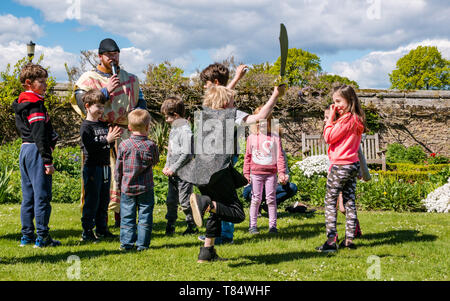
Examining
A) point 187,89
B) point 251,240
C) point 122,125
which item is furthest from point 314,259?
point 187,89

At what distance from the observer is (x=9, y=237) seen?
15.4 feet

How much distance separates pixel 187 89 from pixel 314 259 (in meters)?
8.98

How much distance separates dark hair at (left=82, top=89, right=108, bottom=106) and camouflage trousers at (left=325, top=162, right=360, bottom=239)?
2531 mm

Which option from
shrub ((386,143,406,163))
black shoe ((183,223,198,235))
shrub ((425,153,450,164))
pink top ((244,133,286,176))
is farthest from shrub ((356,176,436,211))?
shrub ((425,153,450,164))

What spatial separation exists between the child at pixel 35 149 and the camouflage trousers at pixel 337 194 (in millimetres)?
2808

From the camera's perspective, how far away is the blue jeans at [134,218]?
398cm

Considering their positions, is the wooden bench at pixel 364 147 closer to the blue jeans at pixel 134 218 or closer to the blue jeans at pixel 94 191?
the blue jeans at pixel 94 191

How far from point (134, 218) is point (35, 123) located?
134 centimetres

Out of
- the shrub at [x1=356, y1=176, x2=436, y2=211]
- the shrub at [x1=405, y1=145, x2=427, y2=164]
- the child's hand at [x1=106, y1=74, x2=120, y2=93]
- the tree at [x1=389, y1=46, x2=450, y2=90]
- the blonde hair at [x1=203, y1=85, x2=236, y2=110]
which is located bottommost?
the shrub at [x1=356, y1=176, x2=436, y2=211]

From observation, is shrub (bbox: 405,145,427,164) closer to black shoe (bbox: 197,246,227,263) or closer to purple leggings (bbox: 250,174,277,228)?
purple leggings (bbox: 250,174,277,228)

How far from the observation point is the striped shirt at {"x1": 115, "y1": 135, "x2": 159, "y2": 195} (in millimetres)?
3932

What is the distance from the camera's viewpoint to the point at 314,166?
8508mm

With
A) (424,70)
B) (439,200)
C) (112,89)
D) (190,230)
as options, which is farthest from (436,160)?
(424,70)
